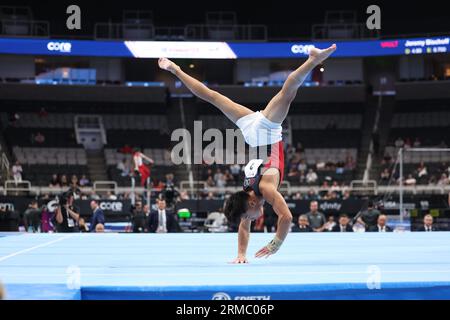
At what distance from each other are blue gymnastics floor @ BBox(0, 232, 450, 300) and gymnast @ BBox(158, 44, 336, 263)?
1.09 feet

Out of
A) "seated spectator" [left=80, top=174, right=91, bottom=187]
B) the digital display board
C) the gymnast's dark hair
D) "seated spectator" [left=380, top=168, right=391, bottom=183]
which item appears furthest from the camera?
the digital display board

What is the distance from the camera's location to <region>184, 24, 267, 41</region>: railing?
87.8 feet

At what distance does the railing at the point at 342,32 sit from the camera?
2622 centimetres

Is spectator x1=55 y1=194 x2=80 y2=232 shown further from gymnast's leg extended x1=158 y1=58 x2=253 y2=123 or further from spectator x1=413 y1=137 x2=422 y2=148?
spectator x1=413 y1=137 x2=422 y2=148

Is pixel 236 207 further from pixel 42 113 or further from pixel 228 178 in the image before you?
pixel 42 113

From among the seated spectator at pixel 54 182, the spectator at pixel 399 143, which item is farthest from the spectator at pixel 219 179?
the spectator at pixel 399 143

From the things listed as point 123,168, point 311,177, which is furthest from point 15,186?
point 311,177

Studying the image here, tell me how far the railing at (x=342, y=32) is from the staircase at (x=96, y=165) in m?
10.9

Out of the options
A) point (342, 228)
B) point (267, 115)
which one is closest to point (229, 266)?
point (267, 115)

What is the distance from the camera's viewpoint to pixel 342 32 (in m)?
26.9

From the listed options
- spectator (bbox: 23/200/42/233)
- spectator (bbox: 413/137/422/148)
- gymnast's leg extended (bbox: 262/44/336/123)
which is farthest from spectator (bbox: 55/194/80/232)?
spectator (bbox: 413/137/422/148)

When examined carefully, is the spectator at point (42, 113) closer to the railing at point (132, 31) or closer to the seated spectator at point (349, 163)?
the railing at point (132, 31)

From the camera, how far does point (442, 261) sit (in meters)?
5.27

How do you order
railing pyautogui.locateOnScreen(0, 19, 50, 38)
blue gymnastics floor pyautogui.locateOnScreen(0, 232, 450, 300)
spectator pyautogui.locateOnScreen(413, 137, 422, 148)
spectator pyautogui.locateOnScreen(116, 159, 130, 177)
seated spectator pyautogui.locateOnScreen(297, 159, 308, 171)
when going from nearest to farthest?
1. blue gymnastics floor pyautogui.locateOnScreen(0, 232, 450, 300)
2. seated spectator pyautogui.locateOnScreen(297, 159, 308, 171)
3. spectator pyautogui.locateOnScreen(116, 159, 130, 177)
4. spectator pyautogui.locateOnScreen(413, 137, 422, 148)
5. railing pyautogui.locateOnScreen(0, 19, 50, 38)
